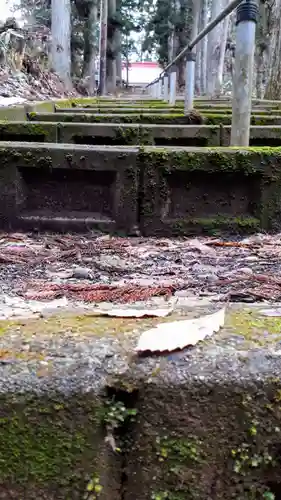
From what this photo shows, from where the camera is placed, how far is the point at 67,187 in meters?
2.93

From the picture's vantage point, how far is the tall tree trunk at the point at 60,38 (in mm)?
17438

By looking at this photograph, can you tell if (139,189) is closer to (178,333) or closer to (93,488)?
(178,333)

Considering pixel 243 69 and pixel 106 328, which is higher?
pixel 243 69

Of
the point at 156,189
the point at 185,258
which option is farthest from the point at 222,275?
the point at 156,189

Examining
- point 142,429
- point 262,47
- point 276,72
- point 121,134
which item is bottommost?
point 142,429

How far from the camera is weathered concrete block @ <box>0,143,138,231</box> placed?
9.35 feet

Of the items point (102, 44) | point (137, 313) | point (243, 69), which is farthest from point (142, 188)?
point (102, 44)

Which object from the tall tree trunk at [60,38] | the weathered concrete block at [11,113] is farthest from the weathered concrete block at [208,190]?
the tall tree trunk at [60,38]

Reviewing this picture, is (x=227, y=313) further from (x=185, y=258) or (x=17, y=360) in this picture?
(x=185, y=258)

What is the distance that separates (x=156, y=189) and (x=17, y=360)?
6.09 ft

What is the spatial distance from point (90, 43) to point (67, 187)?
945 inches

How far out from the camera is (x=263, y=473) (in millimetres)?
1057

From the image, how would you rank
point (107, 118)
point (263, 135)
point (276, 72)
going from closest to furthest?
1. point (263, 135)
2. point (107, 118)
3. point (276, 72)

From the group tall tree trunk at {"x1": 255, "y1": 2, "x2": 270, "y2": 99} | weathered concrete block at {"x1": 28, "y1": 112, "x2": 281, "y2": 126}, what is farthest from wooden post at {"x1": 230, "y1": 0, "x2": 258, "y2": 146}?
tall tree trunk at {"x1": 255, "y1": 2, "x2": 270, "y2": 99}
